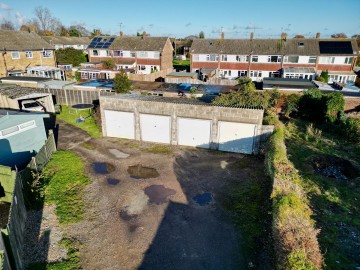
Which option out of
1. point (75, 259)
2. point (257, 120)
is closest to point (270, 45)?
point (257, 120)

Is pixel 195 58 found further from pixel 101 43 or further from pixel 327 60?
pixel 327 60

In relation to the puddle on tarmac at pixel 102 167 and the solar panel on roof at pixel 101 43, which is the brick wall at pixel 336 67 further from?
the puddle on tarmac at pixel 102 167

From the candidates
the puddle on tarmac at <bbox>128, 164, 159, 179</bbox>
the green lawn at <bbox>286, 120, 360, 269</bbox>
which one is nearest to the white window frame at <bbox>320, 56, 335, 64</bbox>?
the green lawn at <bbox>286, 120, 360, 269</bbox>

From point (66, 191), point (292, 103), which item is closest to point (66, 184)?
point (66, 191)

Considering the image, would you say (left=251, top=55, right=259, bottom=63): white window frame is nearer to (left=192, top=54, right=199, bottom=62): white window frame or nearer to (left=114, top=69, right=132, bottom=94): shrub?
(left=192, top=54, right=199, bottom=62): white window frame

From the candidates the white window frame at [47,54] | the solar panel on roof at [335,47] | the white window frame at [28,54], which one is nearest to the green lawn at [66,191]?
the white window frame at [28,54]

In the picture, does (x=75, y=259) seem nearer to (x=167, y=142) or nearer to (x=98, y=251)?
(x=98, y=251)
